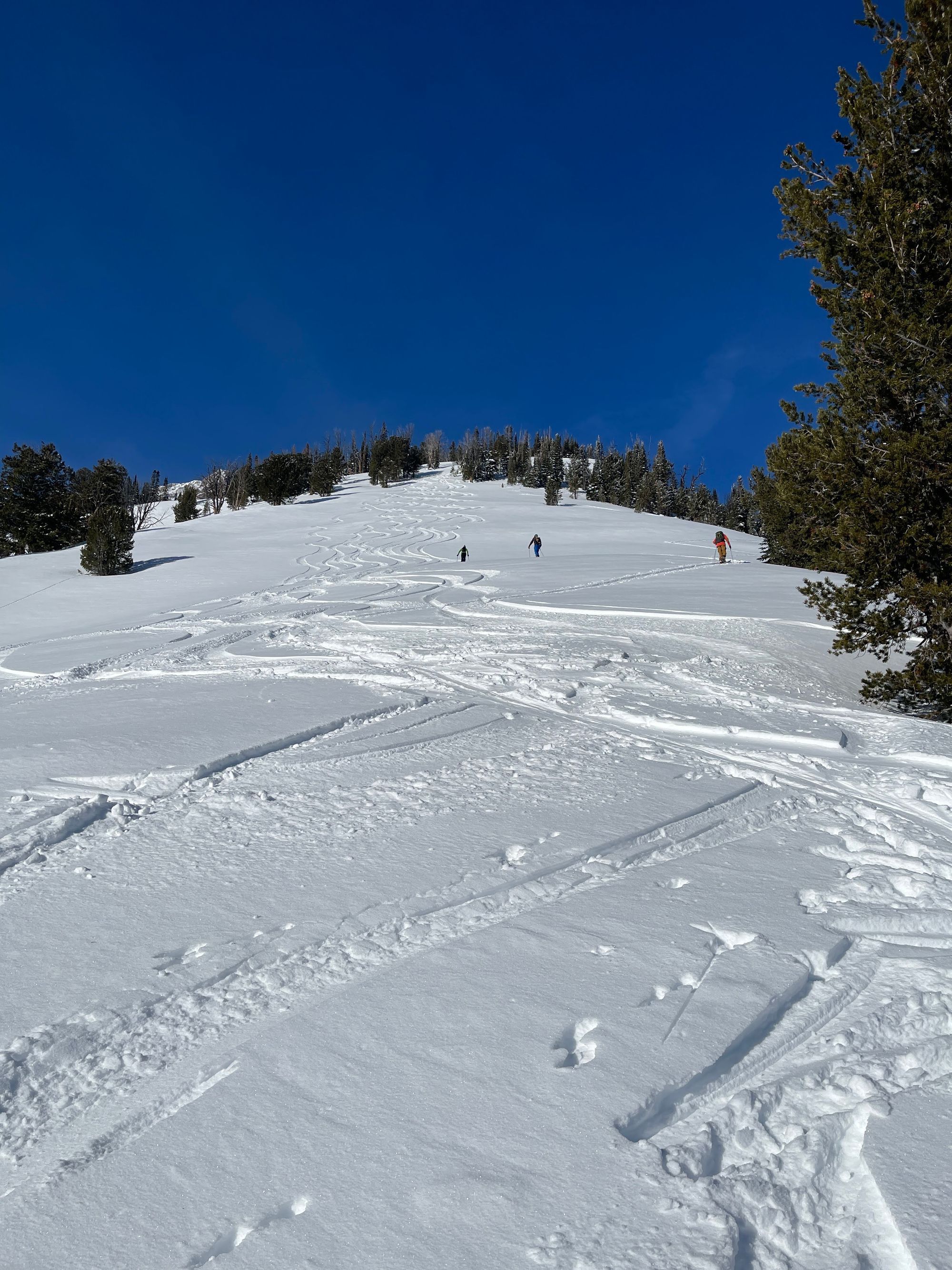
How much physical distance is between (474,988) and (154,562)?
3129 centimetres

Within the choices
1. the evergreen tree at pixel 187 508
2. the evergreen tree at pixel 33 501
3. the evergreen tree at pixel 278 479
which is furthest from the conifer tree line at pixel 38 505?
the evergreen tree at pixel 278 479

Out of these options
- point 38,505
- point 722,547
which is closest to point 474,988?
point 722,547

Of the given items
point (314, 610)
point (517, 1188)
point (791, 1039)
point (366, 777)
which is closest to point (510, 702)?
point (366, 777)

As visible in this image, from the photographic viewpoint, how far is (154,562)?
30.5 meters

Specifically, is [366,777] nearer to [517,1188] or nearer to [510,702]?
[510,702]

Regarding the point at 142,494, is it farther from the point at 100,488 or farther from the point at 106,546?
the point at 106,546

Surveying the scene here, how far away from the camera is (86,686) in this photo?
9.13 m

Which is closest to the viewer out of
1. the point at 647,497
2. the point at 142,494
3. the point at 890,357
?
the point at 890,357

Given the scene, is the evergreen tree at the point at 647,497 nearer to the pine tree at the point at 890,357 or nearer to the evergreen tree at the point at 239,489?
the evergreen tree at the point at 239,489

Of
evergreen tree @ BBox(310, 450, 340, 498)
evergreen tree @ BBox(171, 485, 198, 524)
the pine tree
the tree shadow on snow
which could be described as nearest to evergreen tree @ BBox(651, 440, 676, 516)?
evergreen tree @ BBox(310, 450, 340, 498)

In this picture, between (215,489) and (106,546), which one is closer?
(106,546)

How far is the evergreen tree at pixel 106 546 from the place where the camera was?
27141 millimetres

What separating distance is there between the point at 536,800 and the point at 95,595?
2198 centimetres

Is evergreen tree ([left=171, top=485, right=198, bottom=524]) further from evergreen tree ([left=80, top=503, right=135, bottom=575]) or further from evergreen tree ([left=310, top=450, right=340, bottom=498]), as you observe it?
evergreen tree ([left=80, top=503, right=135, bottom=575])
